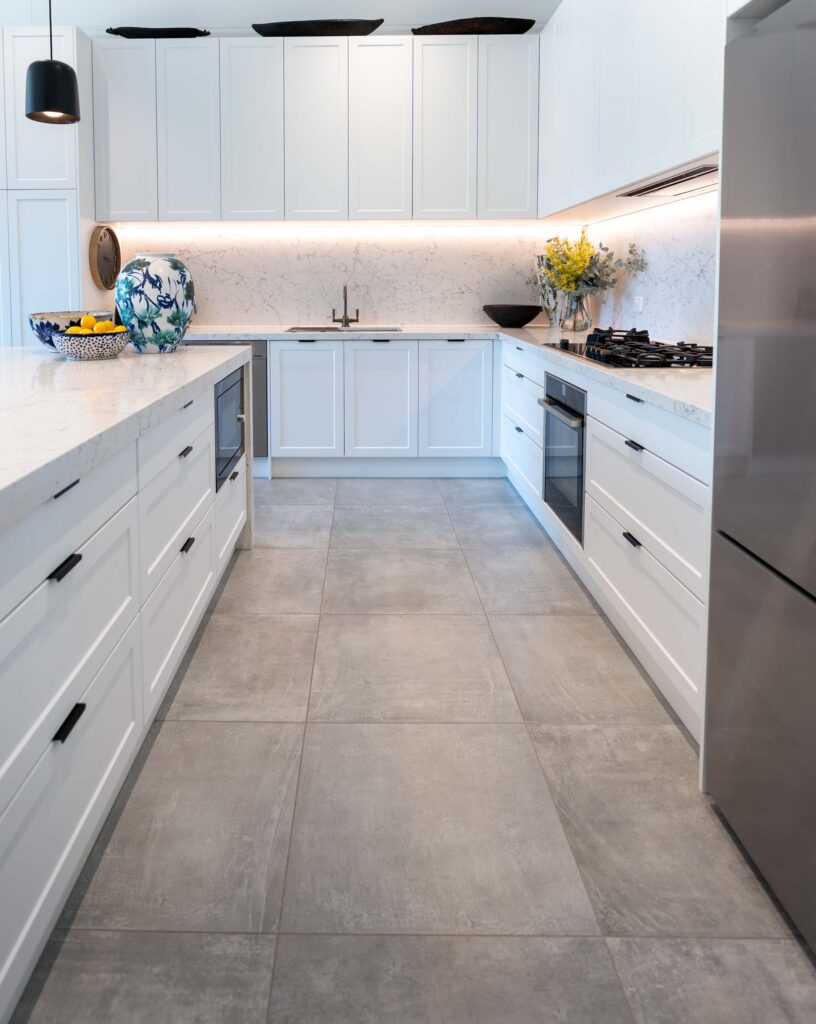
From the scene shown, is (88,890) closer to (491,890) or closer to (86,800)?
(86,800)

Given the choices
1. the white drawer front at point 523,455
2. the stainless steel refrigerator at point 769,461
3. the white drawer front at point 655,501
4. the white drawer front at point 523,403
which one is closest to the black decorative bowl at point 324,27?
the white drawer front at point 523,403

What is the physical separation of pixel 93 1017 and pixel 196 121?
514 cm

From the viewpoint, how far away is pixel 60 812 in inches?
60.9

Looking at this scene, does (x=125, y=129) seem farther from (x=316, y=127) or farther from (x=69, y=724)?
(x=69, y=724)

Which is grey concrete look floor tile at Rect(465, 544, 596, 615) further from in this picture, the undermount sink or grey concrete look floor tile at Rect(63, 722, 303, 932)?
the undermount sink

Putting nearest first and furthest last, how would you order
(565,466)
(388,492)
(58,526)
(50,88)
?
(58,526) → (50,88) → (565,466) → (388,492)

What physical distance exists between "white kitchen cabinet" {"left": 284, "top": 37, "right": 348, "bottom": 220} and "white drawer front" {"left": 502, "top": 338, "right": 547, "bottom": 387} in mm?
1275

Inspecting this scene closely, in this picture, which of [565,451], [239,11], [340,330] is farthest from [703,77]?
[239,11]

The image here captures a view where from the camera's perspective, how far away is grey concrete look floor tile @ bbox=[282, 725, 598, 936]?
169cm

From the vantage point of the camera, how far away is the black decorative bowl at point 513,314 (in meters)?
5.90

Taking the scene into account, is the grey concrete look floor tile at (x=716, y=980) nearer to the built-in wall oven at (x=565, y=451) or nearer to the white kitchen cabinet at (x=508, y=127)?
the built-in wall oven at (x=565, y=451)

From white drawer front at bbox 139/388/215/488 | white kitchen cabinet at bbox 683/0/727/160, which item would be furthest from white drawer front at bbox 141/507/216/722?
white kitchen cabinet at bbox 683/0/727/160

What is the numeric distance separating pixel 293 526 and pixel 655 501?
2331 millimetres

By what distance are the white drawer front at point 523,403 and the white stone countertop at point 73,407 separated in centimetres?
150
